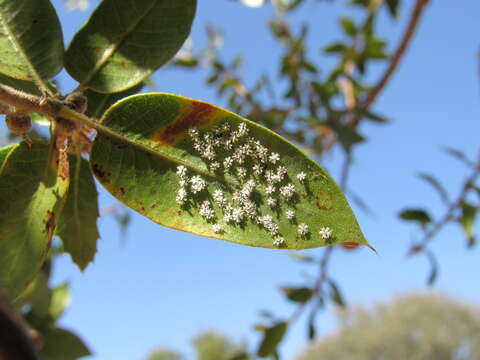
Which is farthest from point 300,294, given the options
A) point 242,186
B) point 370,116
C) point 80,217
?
point 242,186

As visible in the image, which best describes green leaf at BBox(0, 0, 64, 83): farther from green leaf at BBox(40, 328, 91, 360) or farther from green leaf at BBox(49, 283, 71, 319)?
green leaf at BBox(49, 283, 71, 319)

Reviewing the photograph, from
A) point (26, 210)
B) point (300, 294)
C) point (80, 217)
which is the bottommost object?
point (300, 294)

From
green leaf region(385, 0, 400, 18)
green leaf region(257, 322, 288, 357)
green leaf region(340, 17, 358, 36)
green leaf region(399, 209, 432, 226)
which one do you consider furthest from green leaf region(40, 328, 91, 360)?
green leaf region(340, 17, 358, 36)

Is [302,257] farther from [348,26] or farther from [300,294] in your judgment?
[348,26]

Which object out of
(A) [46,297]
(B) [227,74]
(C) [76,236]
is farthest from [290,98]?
(C) [76,236]

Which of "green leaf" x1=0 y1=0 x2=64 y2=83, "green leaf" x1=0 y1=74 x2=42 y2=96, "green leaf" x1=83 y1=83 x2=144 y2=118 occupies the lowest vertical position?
"green leaf" x1=83 y1=83 x2=144 y2=118

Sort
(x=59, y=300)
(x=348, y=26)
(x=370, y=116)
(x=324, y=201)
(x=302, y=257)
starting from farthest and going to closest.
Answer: (x=348, y=26), (x=302, y=257), (x=370, y=116), (x=59, y=300), (x=324, y=201)

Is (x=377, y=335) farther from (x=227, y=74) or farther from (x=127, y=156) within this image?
(x=127, y=156)
